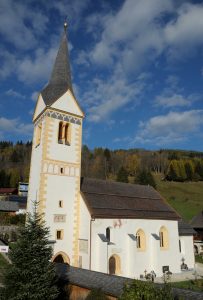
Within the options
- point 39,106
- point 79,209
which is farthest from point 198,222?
point 39,106

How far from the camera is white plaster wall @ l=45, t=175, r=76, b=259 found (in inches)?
877

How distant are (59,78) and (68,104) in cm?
340

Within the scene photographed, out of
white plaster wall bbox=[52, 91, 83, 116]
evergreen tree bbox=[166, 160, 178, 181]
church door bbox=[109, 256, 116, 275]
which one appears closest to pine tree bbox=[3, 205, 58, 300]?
church door bbox=[109, 256, 116, 275]

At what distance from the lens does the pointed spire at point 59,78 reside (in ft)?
84.4

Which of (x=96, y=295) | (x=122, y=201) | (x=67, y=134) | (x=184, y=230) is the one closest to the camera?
(x=96, y=295)

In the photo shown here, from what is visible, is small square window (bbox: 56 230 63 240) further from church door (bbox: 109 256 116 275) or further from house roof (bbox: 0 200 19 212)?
house roof (bbox: 0 200 19 212)

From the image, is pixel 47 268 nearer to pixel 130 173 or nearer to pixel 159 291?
pixel 159 291

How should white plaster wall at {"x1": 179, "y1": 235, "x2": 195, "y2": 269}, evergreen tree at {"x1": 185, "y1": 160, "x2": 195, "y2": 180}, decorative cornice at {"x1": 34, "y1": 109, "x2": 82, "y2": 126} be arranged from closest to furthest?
decorative cornice at {"x1": 34, "y1": 109, "x2": 82, "y2": 126} < white plaster wall at {"x1": 179, "y1": 235, "x2": 195, "y2": 269} < evergreen tree at {"x1": 185, "y1": 160, "x2": 195, "y2": 180}

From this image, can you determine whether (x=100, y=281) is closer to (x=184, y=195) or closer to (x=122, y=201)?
(x=122, y=201)

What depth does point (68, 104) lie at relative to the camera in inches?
1021

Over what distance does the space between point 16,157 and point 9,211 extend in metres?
75.8

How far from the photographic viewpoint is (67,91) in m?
26.1

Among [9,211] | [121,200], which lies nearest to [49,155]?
[121,200]

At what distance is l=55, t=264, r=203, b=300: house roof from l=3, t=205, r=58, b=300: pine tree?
7.06ft
